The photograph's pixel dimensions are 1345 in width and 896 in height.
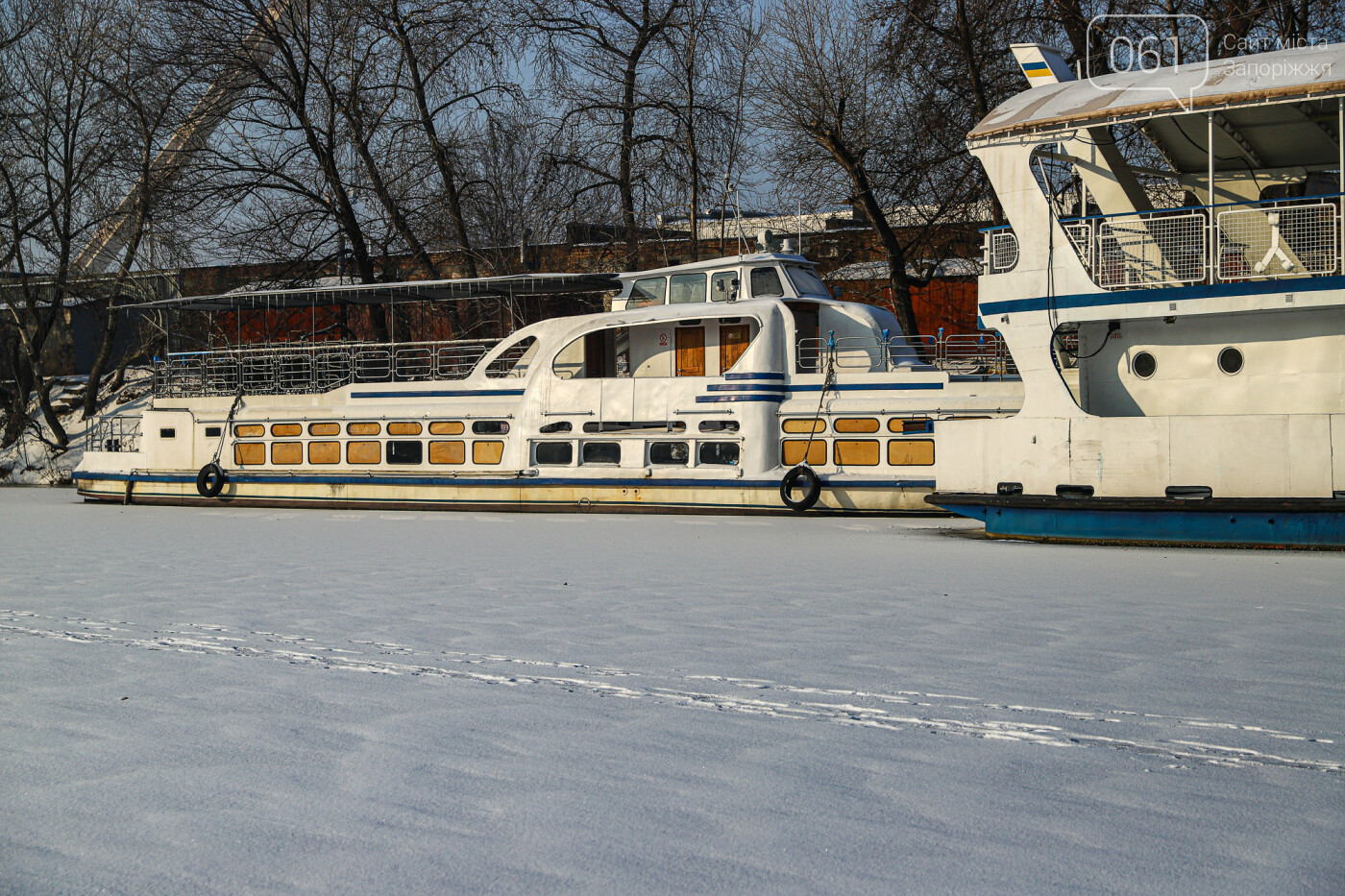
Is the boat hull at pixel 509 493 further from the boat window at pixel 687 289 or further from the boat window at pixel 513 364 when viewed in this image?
the boat window at pixel 687 289

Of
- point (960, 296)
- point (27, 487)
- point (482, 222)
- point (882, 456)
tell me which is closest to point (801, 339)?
point (882, 456)

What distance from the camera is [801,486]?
1864 cm

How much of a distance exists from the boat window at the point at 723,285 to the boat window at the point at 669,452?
2.70 metres

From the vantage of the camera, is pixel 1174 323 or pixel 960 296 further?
pixel 960 296

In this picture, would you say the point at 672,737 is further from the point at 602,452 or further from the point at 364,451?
the point at 364,451

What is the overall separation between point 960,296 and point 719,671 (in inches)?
1018

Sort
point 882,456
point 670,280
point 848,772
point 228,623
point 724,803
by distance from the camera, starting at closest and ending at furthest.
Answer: point 724,803 → point 848,772 → point 228,623 → point 882,456 → point 670,280

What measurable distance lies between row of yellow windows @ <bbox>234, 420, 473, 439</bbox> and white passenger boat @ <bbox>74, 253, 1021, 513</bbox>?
1.2 inches

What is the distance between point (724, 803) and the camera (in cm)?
420

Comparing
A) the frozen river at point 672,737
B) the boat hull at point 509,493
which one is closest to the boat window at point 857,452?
the boat hull at point 509,493

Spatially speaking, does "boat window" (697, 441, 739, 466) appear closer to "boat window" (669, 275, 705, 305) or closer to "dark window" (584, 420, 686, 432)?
"dark window" (584, 420, 686, 432)

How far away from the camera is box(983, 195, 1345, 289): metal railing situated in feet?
44.3

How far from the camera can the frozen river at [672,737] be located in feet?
12.1

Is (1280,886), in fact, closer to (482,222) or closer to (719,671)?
(719,671)
